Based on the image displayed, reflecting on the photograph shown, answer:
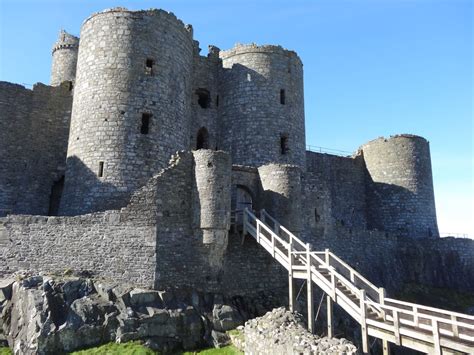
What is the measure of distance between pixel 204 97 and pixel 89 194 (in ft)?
35.4

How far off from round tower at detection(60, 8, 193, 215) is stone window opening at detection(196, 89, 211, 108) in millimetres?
4174

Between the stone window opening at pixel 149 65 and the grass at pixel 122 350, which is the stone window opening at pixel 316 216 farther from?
the stone window opening at pixel 149 65

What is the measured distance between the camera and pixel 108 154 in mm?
20656

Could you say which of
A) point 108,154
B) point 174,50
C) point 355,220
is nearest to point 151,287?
point 108,154

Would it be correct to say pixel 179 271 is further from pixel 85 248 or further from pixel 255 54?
pixel 255 54

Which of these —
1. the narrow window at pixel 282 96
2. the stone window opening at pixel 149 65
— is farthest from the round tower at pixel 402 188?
the stone window opening at pixel 149 65

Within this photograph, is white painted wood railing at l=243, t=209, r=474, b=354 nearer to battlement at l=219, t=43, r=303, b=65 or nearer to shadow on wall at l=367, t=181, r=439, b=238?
battlement at l=219, t=43, r=303, b=65

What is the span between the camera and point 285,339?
14.0 meters

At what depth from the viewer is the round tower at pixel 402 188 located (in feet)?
113

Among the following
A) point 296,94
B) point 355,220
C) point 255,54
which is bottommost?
point 355,220

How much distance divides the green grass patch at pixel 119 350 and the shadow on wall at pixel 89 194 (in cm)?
639

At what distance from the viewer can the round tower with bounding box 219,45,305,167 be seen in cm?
2659

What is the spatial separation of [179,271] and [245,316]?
344 centimetres

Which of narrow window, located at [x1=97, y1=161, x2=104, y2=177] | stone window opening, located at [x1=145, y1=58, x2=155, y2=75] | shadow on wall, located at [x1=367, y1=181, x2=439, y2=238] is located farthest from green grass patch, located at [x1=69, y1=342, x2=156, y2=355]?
shadow on wall, located at [x1=367, y1=181, x2=439, y2=238]
